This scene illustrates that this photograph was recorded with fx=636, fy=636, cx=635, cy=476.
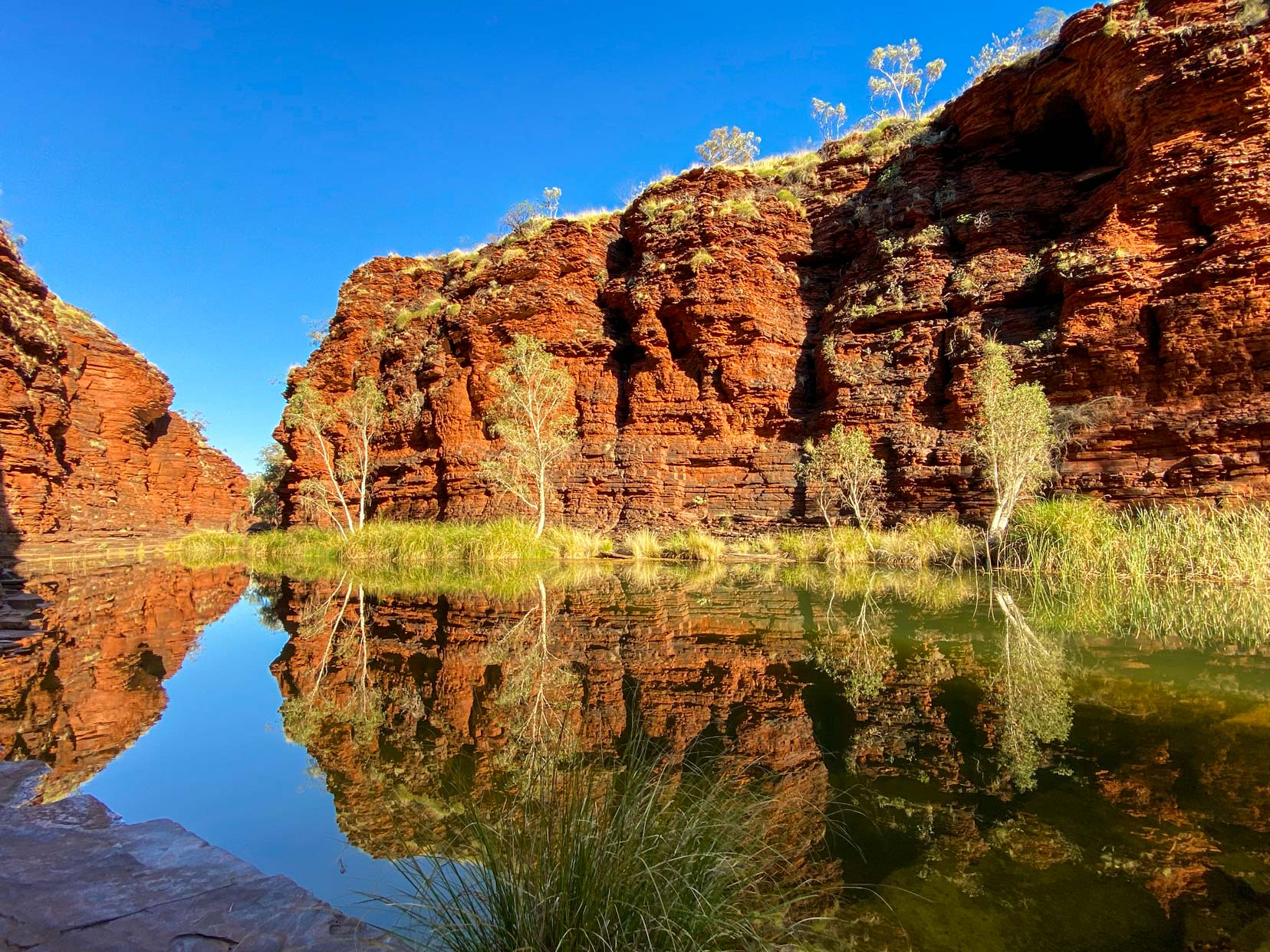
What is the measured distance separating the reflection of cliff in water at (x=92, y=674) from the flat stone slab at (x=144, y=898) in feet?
3.17

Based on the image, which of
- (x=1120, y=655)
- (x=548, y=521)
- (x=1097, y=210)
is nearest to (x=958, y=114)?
(x=1097, y=210)

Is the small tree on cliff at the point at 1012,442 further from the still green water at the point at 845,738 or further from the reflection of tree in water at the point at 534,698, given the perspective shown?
the reflection of tree in water at the point at 534,698

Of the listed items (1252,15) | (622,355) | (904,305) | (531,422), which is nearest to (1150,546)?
(904,305)

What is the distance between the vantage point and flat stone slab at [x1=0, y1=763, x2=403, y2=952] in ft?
5.88

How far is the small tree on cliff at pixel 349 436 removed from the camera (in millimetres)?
26250

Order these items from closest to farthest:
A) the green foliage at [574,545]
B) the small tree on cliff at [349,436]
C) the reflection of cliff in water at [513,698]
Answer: the reflection of cliff in water at [513,698] < the green foliage at [574,545] < the small tree on cliff at [349,436]

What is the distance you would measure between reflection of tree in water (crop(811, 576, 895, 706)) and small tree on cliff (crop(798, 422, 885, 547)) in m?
11.1

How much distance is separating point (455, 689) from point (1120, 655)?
6.28 metres

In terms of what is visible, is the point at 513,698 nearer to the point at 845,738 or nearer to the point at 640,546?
the point at 845,738

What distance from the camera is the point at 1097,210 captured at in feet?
68.3

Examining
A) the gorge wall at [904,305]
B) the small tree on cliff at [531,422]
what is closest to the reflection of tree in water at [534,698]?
the small tree on cliff at [531,422]

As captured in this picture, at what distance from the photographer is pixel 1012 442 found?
1673 cm

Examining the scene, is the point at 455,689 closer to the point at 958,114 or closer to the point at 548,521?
the point at 548,521

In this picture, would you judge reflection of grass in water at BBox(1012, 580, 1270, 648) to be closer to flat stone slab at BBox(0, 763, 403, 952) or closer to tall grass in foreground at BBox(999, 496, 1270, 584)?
tall grass in foreground at BBox(999, 496, 1270, 584)
